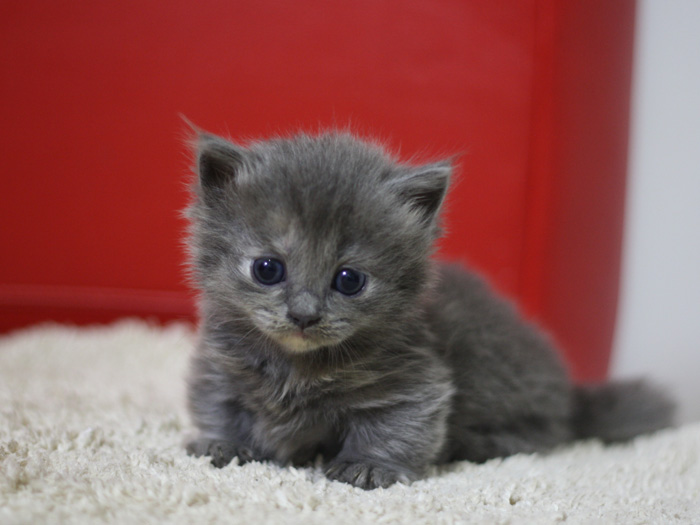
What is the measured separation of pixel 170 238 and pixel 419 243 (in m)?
1.57

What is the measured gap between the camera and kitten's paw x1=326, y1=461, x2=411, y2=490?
146 centimetres

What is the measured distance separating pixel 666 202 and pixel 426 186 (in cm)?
122

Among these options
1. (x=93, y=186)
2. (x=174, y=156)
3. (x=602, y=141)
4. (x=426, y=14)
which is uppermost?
(x=426, y=14)

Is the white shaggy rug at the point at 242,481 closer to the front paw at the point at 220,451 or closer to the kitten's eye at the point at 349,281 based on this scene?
the front paw at the point at 220,451

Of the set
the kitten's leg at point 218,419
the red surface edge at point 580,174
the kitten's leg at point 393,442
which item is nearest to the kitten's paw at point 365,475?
the kitten's leg at point 393,442

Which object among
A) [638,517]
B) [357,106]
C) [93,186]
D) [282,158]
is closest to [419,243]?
[282,158]

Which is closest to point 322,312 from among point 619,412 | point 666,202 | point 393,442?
point 393,442

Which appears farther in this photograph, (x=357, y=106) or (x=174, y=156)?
(x=174, y=156)

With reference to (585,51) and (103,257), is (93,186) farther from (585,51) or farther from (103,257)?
(585,51)

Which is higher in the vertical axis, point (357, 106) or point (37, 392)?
point (357, 106)

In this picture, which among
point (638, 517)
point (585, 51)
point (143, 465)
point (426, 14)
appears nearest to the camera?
point (638, 517)

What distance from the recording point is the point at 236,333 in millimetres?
1571

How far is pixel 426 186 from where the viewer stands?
1565 millimetres

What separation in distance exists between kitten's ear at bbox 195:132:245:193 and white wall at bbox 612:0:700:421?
1.55 metres
